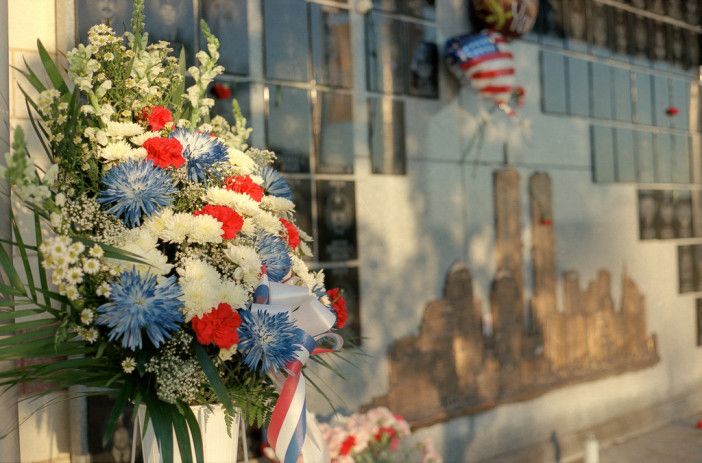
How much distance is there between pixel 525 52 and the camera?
19.8 feet

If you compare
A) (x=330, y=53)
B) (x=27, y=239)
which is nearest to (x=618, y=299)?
(x=330, y=53)

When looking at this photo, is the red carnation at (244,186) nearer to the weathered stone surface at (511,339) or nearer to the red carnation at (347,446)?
the red carnation at (347,446)

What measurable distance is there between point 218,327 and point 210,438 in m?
0.38

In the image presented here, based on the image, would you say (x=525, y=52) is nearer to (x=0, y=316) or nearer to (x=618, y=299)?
(x=618, y=299)

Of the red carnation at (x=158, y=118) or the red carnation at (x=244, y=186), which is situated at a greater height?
the red carnation at (x=158, y=118)

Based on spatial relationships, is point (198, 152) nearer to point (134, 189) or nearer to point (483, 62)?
point (134, 189)

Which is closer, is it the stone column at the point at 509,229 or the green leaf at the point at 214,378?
the green leaf at the point at 214,378

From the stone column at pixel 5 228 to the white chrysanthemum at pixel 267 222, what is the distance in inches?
26.9

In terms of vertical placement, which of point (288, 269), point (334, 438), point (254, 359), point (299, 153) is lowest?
point (334, 438)

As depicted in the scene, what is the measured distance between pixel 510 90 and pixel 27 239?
128 inches

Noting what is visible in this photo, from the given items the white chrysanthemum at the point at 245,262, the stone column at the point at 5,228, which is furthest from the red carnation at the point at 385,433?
the white chrysanthemum at the point at 245,262

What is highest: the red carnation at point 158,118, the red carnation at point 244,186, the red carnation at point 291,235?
the red carnation at point 158,118

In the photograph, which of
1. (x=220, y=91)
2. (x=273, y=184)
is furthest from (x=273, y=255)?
(x=220, y=91)

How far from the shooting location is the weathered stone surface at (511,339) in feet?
16.9
